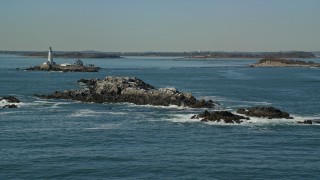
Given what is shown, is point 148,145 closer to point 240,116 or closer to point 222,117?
point 222,117

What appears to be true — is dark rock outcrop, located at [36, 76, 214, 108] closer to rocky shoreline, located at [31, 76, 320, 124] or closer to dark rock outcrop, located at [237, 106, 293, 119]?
rocky shoreline, located at [31, 76, 320, 124]

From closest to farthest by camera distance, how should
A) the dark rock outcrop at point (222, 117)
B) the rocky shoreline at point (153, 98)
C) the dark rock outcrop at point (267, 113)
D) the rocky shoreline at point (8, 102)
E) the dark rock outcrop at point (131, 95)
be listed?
the dark rock outcrop at point (222, 117)
the rocky shoreline at point (153, 98)
the dark rock outcrop at point (267, 113)
the rocky shoreline at point (8, 102)
the dark rock outcrop at point (131, 95)

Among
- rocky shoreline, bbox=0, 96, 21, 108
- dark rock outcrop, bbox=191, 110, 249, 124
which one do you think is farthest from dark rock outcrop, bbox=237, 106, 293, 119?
rocky shoreline, bbox=0, 96, 21, 108

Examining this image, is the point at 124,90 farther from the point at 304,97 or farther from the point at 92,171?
the point at 92,171

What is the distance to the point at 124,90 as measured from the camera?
69.4m

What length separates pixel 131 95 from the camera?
67188 mm

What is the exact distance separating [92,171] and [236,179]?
303 inches

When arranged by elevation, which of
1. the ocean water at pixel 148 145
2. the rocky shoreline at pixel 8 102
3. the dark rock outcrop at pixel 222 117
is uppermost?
the dark rock outcrop at pixel 222 117

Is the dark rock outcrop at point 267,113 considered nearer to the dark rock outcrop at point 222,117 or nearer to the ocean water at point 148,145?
the ocean water at point 148,145

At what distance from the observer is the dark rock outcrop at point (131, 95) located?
200 feet

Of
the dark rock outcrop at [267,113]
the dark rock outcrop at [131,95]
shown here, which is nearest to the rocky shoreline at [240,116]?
the dark rock outcrop at [267,113]

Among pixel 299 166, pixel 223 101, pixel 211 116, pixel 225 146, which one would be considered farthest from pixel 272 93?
pixel 299 166

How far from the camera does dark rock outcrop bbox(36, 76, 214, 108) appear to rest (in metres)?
61.1

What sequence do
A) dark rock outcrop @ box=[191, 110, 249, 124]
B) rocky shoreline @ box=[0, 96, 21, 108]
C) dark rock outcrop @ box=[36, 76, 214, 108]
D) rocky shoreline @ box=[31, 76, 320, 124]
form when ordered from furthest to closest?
dark rock outcrop @ box=[36, 76, 214, 108] < rocky shoreline @ box=[0, 96, 21, 108] < rocky shoreline @ box=[31, 76, 320, 124] < dark rock outcrop @ box=[191, 110, 249, 124]
